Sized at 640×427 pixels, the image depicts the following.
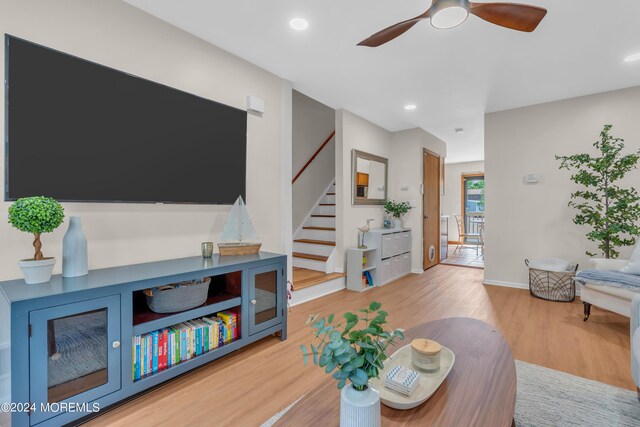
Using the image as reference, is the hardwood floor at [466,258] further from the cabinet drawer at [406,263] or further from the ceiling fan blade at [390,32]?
the ceiling fan blade at [390,32]

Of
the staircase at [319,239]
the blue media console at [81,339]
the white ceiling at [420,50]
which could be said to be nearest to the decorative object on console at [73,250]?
the blue media console at [81,339]

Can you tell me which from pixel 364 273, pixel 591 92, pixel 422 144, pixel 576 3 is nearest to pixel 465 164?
pixel 422 144

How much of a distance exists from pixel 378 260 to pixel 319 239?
100 cm

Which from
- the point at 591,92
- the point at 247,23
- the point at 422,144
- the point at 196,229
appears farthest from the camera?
the point at 422,144

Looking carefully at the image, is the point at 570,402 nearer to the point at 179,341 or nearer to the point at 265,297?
the point at 265,297

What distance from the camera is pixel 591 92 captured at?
3510 millimetres

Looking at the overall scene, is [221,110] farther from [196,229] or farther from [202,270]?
[202,270]

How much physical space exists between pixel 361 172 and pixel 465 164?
5757mm

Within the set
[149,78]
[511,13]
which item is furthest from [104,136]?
[511,13]

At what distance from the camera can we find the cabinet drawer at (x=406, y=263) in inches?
191

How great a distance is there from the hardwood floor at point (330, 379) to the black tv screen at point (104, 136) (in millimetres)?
1240

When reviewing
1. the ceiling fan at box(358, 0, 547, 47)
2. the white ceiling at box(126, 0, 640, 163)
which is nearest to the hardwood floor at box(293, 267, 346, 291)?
the white ceiling at box(126, 0, 640, 163)

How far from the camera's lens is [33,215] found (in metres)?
1.40

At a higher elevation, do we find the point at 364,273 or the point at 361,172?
the point at 361,172
